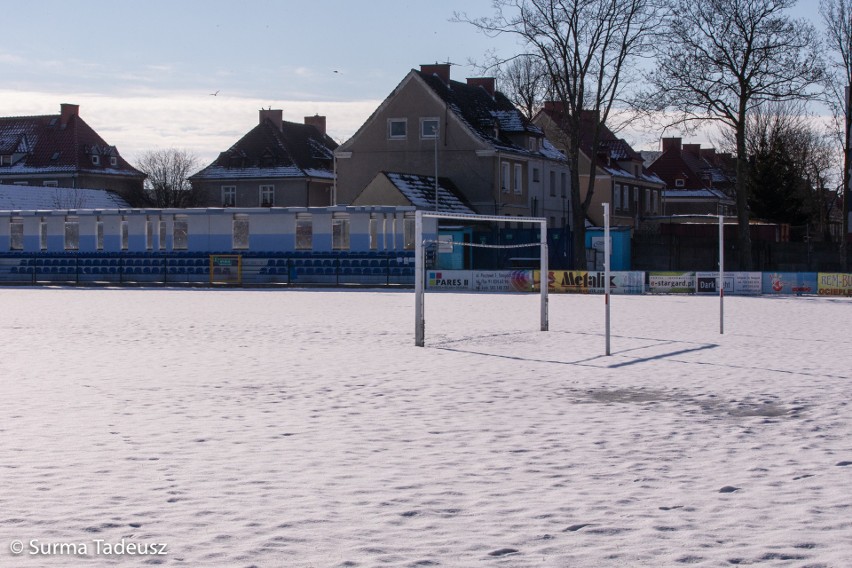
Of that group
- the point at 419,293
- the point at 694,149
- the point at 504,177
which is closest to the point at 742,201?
the point at 504,177

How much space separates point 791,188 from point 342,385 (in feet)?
193

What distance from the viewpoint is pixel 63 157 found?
88.1 meters

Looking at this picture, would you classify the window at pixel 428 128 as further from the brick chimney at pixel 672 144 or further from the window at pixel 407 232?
the brick chimney at pixel 672 144

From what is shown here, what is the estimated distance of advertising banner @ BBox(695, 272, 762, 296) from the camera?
41.9 meters

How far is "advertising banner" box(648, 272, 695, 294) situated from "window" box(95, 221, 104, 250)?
22.8m

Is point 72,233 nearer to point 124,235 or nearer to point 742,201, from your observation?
point 124,235

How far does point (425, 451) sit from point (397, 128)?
54.7m

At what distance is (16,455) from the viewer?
955 centimetres

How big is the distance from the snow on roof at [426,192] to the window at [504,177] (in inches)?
121

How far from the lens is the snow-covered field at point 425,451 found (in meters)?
6.83

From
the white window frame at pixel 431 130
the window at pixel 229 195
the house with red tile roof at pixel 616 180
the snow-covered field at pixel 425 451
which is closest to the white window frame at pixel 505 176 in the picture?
the white window frame at pixel 431 130

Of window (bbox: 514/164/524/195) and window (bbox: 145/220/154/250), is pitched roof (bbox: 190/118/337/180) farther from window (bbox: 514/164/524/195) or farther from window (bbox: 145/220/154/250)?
window (bbox: 145/220/154/250)

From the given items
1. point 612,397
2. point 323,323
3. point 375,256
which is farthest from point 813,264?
point 612,397

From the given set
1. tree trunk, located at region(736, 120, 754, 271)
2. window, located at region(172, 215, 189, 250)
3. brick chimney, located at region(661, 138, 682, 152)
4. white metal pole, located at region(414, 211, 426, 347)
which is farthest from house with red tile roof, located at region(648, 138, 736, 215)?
white metal pole, located at region(414, 211, 426, 347)
